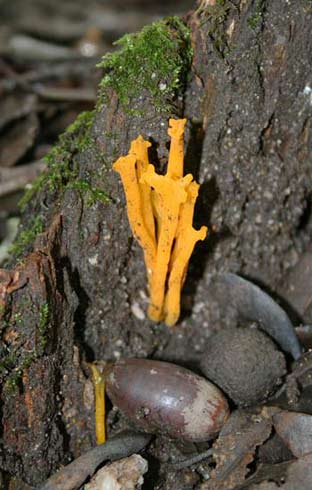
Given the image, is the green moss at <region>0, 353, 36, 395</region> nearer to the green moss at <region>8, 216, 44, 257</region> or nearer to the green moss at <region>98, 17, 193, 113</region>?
the green moss at <region>8, 216, 44, 257</region>

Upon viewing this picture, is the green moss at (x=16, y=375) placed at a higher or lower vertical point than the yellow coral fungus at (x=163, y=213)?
lower

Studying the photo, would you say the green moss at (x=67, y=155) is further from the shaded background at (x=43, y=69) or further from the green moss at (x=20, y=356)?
the shaded background at (x=43, y=69)

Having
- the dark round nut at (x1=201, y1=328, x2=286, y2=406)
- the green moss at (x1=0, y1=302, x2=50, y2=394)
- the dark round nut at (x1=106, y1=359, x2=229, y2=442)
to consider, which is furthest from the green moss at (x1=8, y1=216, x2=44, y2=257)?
the dark round nut at (x1=201, y1=328, x2=286, y2=406)

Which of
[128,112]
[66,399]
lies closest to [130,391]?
[66,399]

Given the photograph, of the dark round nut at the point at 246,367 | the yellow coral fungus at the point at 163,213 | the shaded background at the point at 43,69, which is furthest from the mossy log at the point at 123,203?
the shaded background at the point at 43,69

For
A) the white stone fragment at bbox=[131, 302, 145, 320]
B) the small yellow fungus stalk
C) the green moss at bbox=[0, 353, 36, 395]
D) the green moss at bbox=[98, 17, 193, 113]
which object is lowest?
the small yellow fungus stalk

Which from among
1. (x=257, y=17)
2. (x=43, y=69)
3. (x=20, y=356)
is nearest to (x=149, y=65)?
(x=257, y=17)
